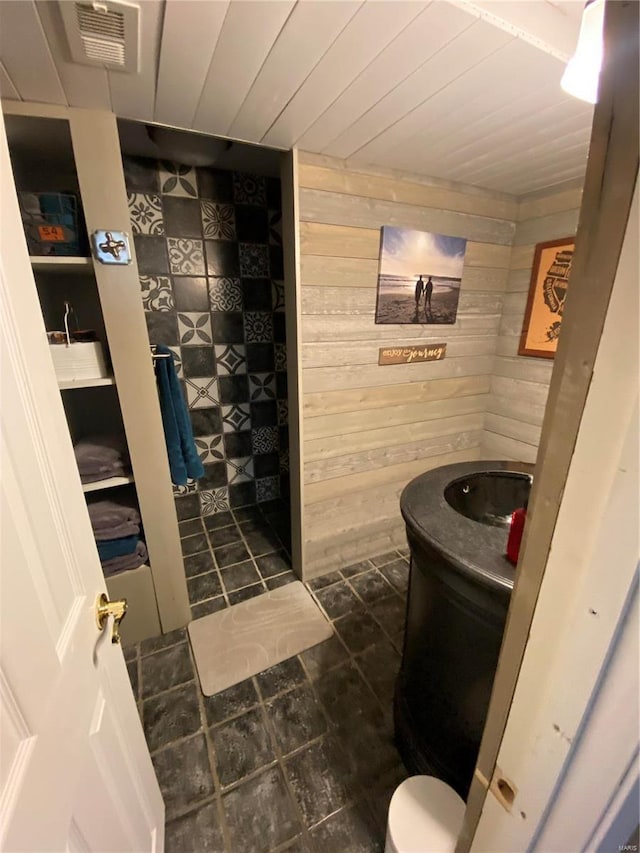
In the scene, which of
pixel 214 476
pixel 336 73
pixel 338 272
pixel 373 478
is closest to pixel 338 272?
pixel 338 272

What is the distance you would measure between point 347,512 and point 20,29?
211 cm

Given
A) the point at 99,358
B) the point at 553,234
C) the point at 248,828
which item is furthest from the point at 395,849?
the point at 553,234

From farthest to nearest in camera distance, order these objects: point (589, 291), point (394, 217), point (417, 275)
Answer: point (417, 275) < point (394, 217) < point (589, 291)

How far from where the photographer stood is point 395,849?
85 centimetres

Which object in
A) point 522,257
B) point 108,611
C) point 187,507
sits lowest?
point 187,507

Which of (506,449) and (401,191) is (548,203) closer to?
(401,191)

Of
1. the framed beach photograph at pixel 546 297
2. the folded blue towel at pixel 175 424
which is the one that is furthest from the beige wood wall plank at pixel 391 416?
the folded blue towel at pixel 175 424

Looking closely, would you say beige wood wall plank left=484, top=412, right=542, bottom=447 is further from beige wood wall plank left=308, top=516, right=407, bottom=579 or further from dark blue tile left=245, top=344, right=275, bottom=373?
dark blue tile left=245, top=344, right=275, bottom=373

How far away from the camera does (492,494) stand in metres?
1.33

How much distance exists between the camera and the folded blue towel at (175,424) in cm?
169

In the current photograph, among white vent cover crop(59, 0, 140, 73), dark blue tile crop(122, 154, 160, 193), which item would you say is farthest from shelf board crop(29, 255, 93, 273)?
dark blue tile crop(122, 154, 160, 193)

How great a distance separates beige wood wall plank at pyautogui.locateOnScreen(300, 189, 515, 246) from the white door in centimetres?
125

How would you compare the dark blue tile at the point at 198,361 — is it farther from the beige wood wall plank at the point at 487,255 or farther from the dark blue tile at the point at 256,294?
the beige wood wall plank at the point at 487,255

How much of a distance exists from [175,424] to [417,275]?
4.83 feet
